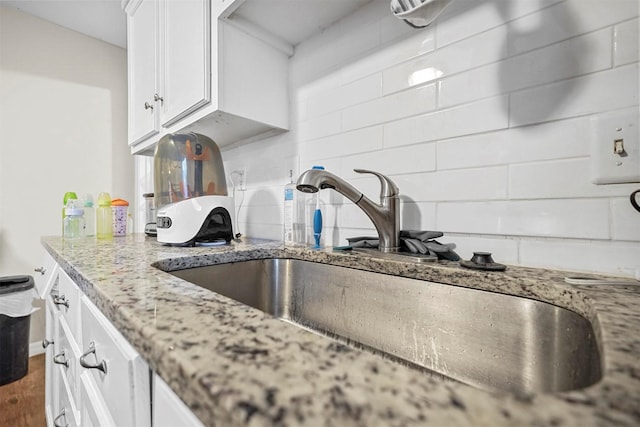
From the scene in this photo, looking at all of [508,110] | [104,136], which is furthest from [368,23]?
[104,136]

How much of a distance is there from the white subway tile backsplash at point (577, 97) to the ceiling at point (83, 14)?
2389 mm

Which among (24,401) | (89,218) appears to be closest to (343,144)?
(89,218)

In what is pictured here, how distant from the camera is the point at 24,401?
152 cm

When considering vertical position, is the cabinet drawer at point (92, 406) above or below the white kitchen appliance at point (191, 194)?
below

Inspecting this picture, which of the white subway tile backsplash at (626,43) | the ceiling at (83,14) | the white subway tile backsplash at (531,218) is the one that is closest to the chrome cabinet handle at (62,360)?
the white subway tile backsplash at (531,218)

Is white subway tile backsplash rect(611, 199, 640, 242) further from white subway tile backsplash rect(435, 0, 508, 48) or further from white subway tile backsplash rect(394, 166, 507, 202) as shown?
white subway tile backsplash rect(435, 0, 508, 48)

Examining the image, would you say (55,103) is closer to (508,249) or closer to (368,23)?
(368,23)

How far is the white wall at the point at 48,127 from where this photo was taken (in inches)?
78.5

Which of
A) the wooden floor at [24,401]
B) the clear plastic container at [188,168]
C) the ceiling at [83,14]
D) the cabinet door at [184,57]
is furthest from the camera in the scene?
the ceiling at [83,14]

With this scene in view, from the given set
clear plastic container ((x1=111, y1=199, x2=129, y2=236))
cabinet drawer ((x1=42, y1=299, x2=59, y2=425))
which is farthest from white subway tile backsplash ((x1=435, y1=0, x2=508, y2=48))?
clear plastic container ((x1=111, y1=199, x2=129, y2=236))

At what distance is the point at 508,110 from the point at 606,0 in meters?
0.25

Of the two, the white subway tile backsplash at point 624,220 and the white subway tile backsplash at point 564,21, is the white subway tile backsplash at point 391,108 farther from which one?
the white subway tile backsplash at point 624,220

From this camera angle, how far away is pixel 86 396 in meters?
0.58

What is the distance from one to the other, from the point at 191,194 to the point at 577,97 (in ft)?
3.95
